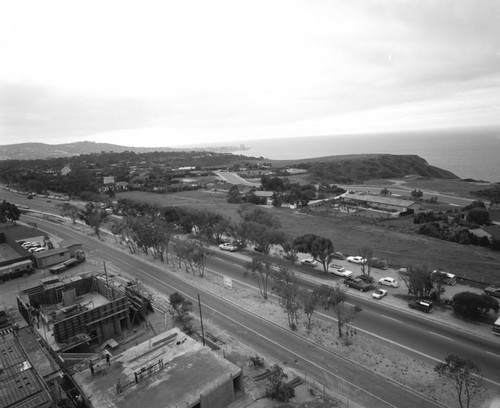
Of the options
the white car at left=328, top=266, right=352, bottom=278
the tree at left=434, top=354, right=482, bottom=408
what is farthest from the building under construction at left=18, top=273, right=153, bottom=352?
the tree at left=434, top=354, right=482, bottom=408

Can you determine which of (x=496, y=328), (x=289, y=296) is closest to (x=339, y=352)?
(x=289, y=296)

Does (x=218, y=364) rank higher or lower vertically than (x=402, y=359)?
higher

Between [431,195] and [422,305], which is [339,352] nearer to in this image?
[422,305]

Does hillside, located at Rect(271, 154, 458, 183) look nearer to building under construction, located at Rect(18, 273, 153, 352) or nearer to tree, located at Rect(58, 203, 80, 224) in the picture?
tree, located at Rect(58, 203, 80, 224)

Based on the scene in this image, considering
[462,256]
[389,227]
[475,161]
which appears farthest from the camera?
[475,161]

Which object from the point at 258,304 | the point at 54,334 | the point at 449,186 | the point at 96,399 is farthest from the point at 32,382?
the point at 449,186

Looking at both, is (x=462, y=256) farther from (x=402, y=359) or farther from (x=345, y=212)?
(x=345, y=212)
